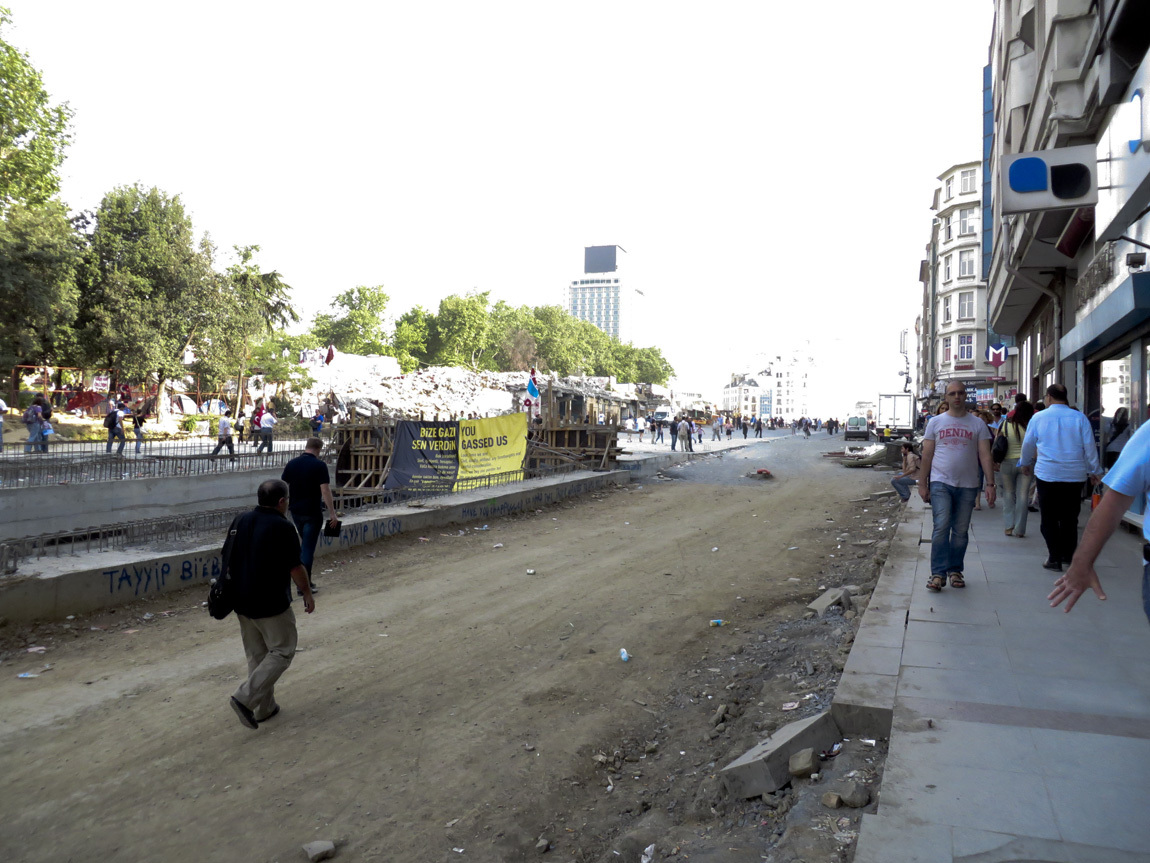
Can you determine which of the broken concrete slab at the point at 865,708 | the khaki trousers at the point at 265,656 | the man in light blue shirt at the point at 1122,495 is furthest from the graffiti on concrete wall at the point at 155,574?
the man in light blue shirt at the point at 1122,495

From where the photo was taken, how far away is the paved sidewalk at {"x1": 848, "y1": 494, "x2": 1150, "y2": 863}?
9.36 feet

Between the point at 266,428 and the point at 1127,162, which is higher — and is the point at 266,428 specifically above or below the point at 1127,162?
below

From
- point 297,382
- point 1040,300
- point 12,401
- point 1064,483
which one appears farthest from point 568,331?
point 1064,483

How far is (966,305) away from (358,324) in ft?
191

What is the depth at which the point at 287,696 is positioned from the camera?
545 centimetres

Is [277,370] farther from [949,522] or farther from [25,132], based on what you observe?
[949,522]

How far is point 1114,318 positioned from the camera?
952 centimetres

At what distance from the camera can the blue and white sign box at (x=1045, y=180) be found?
7043 mm

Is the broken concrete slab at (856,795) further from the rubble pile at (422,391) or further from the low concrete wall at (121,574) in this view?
the rubble pile at (422,391)

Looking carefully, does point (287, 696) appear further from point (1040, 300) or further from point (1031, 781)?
point (1040, 300)

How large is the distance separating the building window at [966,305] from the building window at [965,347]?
1409 millimetres

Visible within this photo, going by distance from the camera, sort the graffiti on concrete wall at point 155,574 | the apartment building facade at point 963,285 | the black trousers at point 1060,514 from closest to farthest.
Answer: the black trousers at point 1060,514
the graffiti on concrete wall at point 155,574
the apartment building facade at point 963,285

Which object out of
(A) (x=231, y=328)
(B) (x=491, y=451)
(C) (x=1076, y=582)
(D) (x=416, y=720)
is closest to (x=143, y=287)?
(A) (x=231, y=328)

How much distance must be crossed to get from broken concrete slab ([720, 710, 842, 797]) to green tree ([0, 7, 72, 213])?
3237cm
